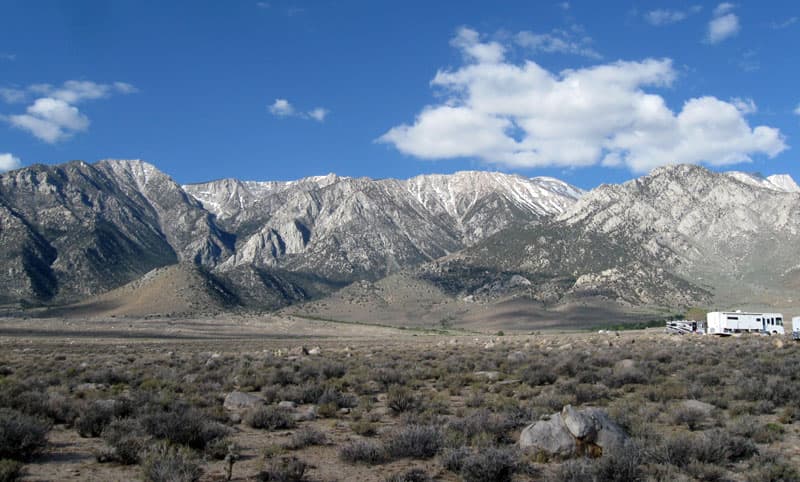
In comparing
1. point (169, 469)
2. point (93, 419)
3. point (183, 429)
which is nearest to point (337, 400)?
point (183, 429)

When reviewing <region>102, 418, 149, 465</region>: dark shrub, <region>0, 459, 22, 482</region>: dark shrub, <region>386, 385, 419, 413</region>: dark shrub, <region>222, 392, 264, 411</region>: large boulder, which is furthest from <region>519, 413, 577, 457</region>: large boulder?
<region>0, 459, 22, 482</region>: dark shrub

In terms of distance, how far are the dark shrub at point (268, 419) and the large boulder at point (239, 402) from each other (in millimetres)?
1906

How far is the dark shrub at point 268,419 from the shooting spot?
15.2m

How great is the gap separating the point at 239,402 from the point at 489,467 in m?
10.0

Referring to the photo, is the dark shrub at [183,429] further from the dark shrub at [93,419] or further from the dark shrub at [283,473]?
the dark shrub at [283,473]

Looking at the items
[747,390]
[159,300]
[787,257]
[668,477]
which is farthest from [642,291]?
[668,477]

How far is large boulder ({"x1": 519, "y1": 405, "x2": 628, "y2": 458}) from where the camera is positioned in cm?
1166

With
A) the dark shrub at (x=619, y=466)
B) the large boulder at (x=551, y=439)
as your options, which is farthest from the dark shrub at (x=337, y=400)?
the dark shrub at (x=619, y=466)

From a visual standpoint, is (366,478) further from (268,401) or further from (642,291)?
(642,291)

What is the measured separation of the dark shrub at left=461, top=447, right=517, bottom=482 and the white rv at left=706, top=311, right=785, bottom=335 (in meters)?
59.7

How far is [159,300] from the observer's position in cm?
15700

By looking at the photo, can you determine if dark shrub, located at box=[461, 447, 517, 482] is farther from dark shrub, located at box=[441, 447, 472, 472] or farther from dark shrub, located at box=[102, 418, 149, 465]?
dark shrub, located at box=[102, 418, 149, 465]

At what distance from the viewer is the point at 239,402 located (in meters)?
18.0

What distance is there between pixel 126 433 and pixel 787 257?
163 meters
